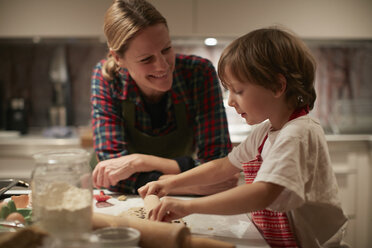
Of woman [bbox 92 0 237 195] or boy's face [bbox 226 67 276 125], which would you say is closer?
boy's face [bbox 226 67 276 125]

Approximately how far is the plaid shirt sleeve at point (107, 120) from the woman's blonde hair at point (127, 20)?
0.16 meters

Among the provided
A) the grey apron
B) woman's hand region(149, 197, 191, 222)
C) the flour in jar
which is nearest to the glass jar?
the flour in jar

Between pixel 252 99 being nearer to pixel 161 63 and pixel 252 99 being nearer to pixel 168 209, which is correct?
pixel 168 209

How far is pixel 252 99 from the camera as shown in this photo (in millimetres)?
935

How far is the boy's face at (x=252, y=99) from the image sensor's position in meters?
0.93

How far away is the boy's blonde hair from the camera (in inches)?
36.0

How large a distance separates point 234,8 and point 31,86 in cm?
168

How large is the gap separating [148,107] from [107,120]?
0.19 m

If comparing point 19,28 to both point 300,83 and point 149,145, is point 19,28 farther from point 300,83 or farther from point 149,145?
point 300,83

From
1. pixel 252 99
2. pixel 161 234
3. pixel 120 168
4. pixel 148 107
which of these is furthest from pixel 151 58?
pixel 161 234

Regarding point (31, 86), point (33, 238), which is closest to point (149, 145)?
point (33, 238)

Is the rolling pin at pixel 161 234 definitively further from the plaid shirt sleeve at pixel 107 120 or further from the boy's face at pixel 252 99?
the plaid shirt sleeve at pixel 107 120

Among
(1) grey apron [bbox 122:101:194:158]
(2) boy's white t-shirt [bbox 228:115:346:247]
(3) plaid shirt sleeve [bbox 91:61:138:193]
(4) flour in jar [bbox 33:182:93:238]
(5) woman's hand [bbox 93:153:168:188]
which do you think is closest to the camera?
(4) flour in jar [bbox 33:182:93:238]

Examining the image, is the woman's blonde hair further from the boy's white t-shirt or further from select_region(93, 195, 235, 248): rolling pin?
select_region(93, 195, 235, 248): rolling pin
